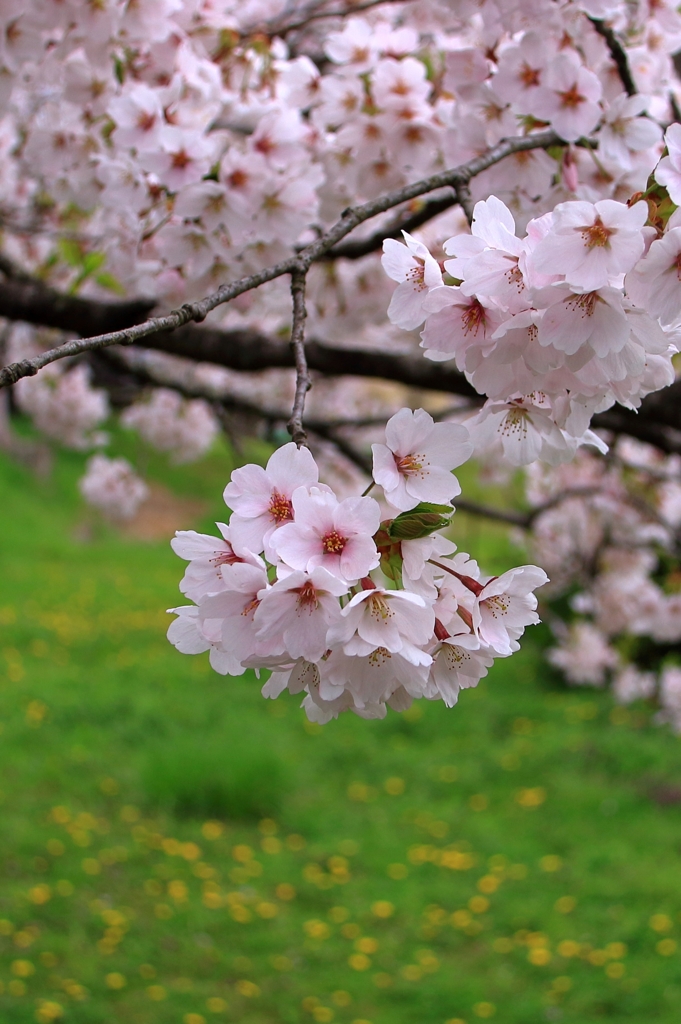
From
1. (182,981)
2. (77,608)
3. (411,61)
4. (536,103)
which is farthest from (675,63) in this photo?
(77,608)

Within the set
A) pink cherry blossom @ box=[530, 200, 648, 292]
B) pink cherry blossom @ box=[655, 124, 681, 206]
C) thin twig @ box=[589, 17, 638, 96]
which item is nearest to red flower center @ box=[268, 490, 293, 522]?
pink cherry blossom @ box=[530, 200, 648, 292]

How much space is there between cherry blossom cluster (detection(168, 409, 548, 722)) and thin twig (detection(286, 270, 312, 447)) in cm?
2

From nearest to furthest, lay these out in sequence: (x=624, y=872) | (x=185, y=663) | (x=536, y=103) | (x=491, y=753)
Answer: (x=536, y=103) → (x=624, y=872) → (x=491, y=753) → (x=185, y=663)

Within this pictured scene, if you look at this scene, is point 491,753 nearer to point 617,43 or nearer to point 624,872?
point 624,872

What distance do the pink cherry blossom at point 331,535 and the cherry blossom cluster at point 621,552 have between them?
200cm

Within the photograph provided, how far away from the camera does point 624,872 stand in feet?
14.3

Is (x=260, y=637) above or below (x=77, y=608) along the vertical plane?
below

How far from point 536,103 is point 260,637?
103 cm

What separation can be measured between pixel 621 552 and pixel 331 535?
3.61 metres

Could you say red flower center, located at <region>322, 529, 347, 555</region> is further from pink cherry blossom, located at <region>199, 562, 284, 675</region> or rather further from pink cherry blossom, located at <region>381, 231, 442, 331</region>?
pink cherry blossom, located at <region>381, 231, 442, 331</region>

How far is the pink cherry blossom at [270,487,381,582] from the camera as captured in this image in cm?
72

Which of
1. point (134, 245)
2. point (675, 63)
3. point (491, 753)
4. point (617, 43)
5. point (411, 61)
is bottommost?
point (491, 753)

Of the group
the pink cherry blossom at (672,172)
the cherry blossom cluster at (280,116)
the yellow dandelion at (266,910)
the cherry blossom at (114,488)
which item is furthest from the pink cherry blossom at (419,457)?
the yellow dandelion at (266,910)

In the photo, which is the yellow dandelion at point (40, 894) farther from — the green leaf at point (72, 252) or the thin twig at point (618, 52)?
the thin twig at point (618, 52)
